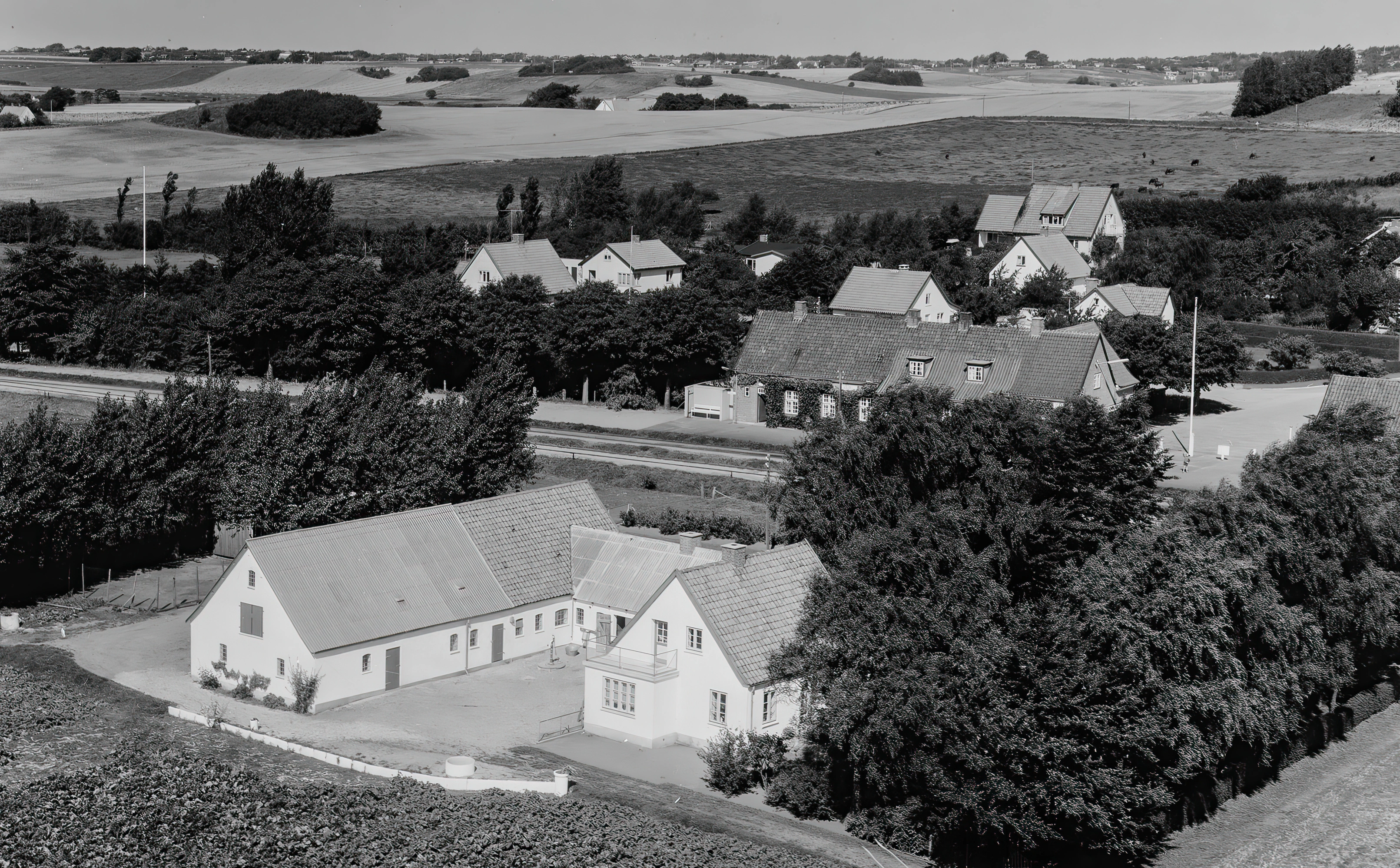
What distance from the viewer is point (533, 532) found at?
46156mm

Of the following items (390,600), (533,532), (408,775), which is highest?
(533,532)

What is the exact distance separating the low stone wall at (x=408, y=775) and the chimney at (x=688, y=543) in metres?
8.80

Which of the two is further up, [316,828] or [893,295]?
[893,295]

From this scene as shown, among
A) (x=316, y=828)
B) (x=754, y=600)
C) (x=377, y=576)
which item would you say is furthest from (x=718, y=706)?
(x=377, y=576)

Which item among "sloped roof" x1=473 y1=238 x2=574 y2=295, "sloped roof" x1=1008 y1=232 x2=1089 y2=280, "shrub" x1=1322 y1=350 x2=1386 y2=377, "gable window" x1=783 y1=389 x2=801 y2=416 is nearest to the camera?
"gable window" x1=783 y1=389 x2=801 y2=416

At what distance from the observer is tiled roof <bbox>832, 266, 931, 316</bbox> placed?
87.4 m

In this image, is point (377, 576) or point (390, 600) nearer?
point (390, 600)

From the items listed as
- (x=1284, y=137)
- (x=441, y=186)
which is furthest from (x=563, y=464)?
(x=1284, y=137)

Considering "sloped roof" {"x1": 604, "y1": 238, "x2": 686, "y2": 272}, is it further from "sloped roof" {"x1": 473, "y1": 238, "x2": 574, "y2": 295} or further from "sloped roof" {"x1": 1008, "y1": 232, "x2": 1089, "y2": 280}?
"sloped roof" {"x1": 1008, "y1": 232, "x2": 1089, "y2": 280}

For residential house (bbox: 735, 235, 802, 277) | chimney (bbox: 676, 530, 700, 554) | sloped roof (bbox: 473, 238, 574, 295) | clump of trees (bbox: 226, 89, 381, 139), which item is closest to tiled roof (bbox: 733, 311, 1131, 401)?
sloped roof (bbox: 473, 238, 574, 295)

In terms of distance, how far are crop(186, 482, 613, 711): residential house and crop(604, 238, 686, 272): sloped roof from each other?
174 feet

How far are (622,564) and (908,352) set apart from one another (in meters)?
28.4

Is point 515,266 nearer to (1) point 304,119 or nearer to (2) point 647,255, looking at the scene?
(2) point 647,255

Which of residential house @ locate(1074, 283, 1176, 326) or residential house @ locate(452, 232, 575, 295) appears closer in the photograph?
residential house @ locate(1074, 283, 1176, 326)
